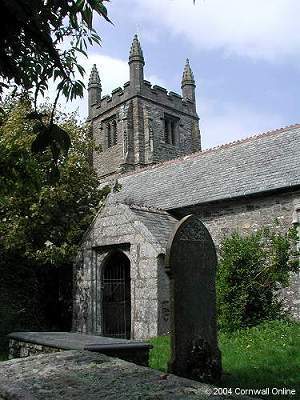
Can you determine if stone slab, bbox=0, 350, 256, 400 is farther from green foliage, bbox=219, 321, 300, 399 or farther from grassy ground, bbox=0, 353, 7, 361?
grassy ground, bbox=0, 353, 7, 361

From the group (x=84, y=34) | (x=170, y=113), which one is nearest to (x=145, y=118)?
(x=170, y=113)

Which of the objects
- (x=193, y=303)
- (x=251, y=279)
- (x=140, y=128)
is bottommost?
(x=193, y=303)

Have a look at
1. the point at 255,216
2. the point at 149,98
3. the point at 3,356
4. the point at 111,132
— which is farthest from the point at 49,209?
the point at 111,132

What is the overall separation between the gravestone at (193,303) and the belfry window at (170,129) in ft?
97.0

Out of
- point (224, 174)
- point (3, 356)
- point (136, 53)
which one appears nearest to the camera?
point (3, 356)

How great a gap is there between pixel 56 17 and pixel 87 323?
10.3 metres

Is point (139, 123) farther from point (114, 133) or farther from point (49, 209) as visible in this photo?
point (49, 209)

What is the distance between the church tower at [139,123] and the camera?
1318 inches

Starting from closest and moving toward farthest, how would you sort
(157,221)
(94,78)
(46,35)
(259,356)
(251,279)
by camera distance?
(46,35)
(259,356)
(251,279)
(157,221)
(94,78)

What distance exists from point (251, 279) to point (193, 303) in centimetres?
472

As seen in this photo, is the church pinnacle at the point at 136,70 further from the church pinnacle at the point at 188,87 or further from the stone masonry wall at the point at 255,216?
the stone masonry wall at the point at 255,216

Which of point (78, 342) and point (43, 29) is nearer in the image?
point (43, 29)

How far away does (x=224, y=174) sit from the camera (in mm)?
14164

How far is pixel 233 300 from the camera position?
33.0 ft
